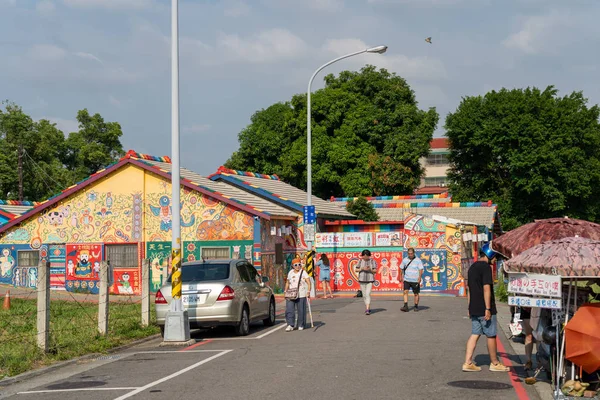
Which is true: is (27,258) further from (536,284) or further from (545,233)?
(536,284)

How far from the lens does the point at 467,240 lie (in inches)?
1305

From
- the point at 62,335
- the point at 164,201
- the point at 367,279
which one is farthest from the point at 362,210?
the point at 62,335

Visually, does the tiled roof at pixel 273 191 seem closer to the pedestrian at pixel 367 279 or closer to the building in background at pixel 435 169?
the pedestrian at pixel 367 279

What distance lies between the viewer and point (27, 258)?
3366 cm

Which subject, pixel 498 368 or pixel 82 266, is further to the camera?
pixel 82 266

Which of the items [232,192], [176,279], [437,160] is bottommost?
[176,279]

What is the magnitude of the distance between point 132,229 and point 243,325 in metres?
16.4

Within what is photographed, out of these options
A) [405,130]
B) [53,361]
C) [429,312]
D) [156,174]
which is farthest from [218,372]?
[405,130]

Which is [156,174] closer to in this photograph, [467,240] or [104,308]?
[467,240]

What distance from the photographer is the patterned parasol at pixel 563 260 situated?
9.62 m

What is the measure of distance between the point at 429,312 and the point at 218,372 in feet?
40.1

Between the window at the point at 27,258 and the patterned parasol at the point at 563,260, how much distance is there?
27020 mm

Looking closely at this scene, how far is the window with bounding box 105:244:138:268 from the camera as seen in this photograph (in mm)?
32594

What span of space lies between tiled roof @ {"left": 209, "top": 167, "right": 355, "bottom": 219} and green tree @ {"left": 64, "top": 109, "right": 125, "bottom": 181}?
24.2m
